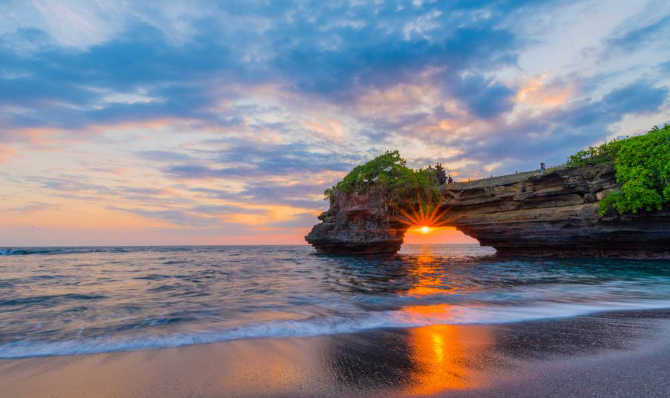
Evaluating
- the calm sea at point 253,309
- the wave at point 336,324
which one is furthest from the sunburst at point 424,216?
the wave at point 336,324

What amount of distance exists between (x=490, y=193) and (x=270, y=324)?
2520 cm

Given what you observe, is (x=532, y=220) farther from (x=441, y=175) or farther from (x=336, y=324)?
(x=336, y=324)

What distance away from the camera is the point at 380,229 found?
29.6 meters

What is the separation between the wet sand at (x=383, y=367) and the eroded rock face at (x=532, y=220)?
20702 mm

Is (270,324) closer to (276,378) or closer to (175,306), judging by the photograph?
(276,378)

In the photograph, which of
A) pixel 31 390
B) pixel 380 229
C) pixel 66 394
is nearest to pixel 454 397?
pixel 66 394

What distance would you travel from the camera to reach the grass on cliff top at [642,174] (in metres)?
16.4

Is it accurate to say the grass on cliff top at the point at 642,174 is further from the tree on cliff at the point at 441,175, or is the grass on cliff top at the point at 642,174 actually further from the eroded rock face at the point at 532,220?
the tree on cliff at the point at 441,175

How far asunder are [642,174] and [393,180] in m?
17.2

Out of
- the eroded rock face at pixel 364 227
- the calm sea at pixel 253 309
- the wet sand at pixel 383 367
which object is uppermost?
the eroded rock face at pixel 364 227

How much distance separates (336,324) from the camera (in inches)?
197

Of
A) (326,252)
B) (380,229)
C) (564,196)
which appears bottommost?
(326,252)

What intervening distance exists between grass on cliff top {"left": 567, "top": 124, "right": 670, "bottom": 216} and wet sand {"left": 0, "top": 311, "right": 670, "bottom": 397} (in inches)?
715

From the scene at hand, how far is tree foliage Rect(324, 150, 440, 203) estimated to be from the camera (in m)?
28.0
